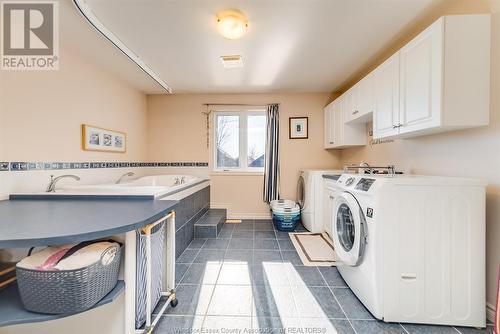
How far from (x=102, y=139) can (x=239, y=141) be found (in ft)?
6.95

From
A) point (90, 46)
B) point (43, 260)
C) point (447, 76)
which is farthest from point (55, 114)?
point (447, 76)

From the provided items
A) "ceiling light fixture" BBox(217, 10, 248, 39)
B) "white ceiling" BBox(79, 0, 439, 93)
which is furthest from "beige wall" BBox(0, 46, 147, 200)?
"ceiling light fixture" BBox(217, 10, 248, 39)

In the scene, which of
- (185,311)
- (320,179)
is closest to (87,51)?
(185,311)

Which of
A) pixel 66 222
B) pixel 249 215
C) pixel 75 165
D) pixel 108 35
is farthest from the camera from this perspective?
pixel 249 215

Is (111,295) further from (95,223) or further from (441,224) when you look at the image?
(441,224)

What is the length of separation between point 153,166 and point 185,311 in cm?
299

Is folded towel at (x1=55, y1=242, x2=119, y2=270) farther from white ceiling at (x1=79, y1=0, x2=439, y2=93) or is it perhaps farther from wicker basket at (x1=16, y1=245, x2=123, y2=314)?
white ceiling at (x1=79, y1=0, x2=439, y2=93)

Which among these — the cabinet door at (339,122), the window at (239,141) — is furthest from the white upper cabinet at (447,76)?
the window at (239,141)

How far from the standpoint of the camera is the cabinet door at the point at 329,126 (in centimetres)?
344

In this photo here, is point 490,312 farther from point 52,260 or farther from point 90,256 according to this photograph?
point 52,260

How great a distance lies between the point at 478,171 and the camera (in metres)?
1.46

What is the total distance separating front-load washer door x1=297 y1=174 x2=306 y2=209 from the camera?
3.40m

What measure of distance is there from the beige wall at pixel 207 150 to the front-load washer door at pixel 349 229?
6.52 ft

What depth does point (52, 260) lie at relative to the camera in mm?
906
